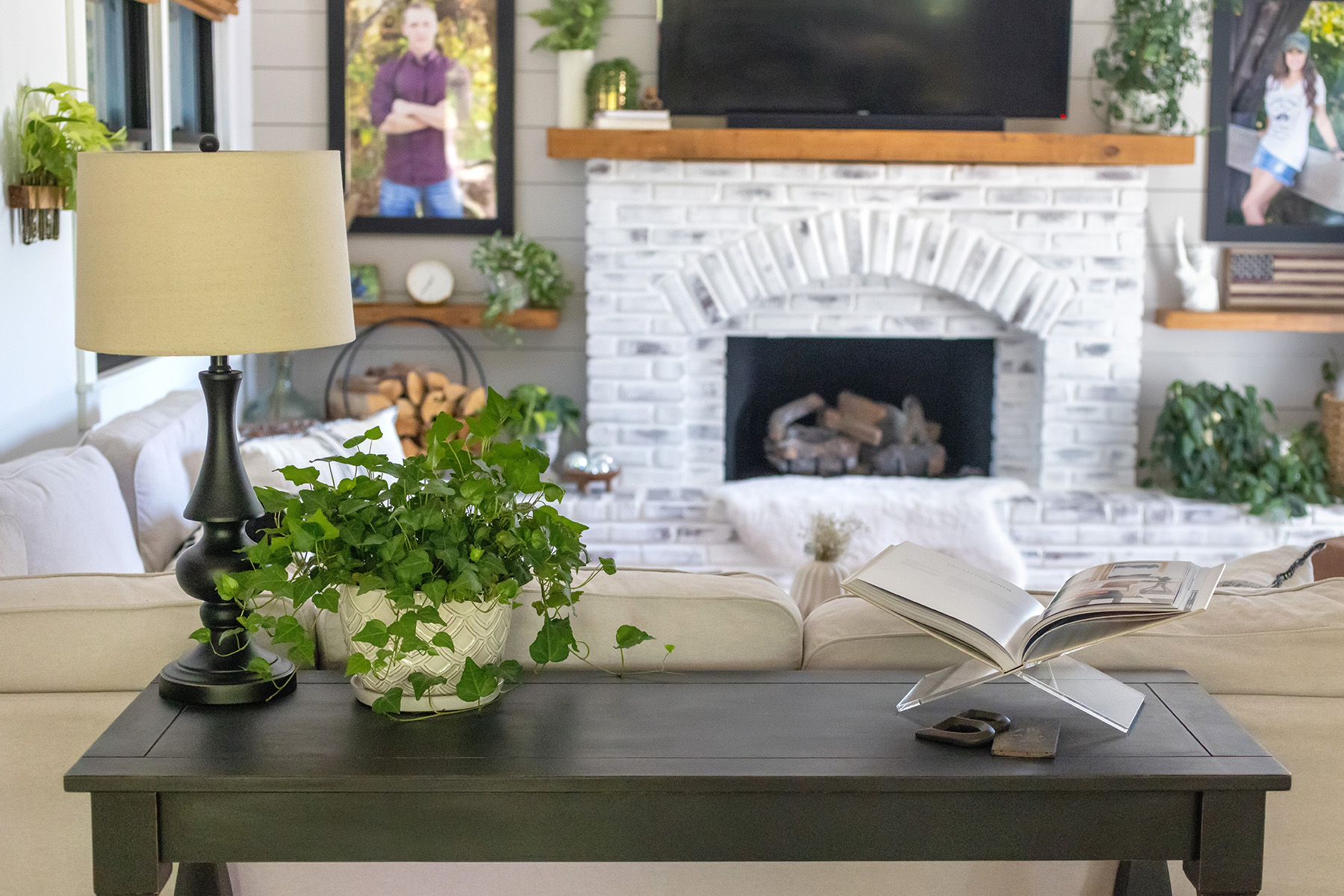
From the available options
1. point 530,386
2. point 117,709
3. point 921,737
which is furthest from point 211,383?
point 530,386

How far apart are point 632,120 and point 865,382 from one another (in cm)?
126

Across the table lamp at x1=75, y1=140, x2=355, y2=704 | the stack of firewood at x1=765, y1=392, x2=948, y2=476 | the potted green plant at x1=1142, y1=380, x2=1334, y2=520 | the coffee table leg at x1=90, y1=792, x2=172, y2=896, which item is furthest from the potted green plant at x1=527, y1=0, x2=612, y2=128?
the coffee table leg at x1=90, y1=792, x2=172, y2=896

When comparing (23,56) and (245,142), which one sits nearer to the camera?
(23,56)

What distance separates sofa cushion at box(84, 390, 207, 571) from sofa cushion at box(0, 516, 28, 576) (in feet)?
1.76

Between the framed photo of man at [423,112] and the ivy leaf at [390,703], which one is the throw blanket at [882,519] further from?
the ivy leaf at [390,703]

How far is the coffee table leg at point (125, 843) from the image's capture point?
1304mm

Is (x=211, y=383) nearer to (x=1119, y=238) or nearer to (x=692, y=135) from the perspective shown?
(x=692, y=135)

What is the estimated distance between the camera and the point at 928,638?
164cm

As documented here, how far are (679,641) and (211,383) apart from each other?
0.63 m

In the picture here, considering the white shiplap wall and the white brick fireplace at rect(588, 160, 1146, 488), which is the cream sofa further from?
the white shiplap wall

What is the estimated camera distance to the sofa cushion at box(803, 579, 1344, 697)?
5.19 feet

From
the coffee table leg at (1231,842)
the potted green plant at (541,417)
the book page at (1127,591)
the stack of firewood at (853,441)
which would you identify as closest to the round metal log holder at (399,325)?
the potted green plant at (541,417)

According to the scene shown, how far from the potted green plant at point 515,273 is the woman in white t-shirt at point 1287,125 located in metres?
2.37

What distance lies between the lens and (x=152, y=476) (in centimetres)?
275
